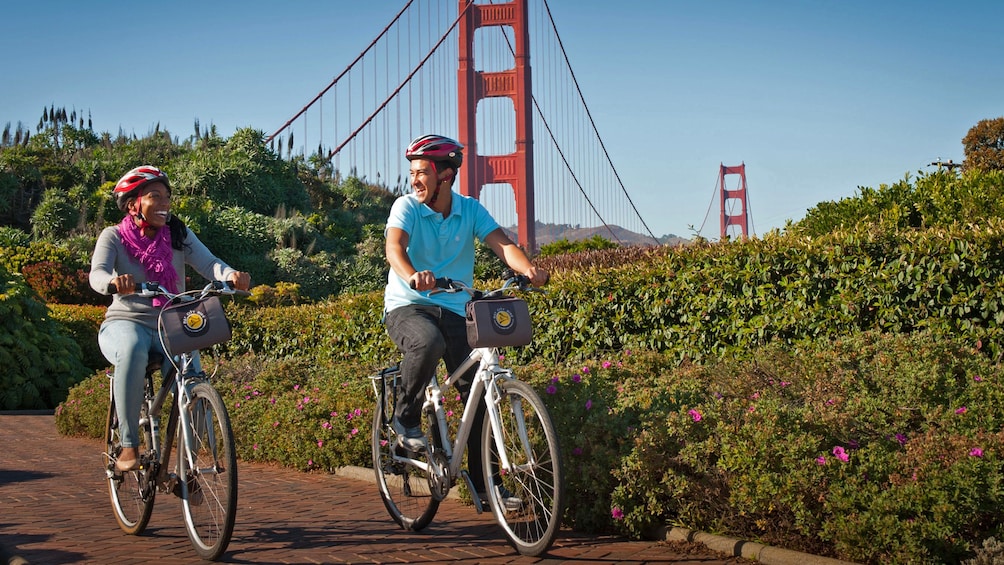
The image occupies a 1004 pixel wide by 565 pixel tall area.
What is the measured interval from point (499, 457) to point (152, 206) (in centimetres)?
189

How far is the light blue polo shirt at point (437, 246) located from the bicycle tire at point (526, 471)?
0.57 meters

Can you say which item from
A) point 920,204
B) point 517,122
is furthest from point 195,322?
point 517,122

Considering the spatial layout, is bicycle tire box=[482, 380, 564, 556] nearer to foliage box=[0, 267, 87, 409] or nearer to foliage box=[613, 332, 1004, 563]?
foliage box=[613, 332, 1004, 563]

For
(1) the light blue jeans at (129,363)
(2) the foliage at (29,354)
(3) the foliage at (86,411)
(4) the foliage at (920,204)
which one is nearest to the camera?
(1) the light blue jeans at (129,363)

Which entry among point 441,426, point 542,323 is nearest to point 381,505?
point 441,426

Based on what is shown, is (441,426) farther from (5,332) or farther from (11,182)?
(11,182)

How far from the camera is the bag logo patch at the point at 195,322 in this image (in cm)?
382

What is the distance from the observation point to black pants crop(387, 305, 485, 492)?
3.93 meters

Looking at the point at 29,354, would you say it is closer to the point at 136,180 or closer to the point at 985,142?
the point at 136,180

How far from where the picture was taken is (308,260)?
20.9 meters

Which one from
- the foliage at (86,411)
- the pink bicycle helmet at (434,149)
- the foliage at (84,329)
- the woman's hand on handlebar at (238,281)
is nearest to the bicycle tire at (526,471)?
the pink bicycle helmet at (434,149)

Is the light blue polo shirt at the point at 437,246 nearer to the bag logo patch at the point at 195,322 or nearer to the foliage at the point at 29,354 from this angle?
the bag logo patch at the point at 195,322

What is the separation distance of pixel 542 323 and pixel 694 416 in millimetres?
4315

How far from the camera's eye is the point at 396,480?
4.44 meters
